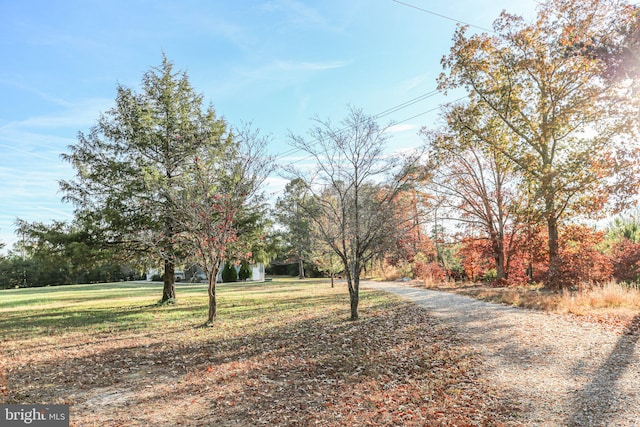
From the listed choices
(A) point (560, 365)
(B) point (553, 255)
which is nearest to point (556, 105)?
(B) point (553, 255)

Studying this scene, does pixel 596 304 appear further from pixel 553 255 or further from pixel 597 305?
pixel 553 255

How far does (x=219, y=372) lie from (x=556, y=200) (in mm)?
13809

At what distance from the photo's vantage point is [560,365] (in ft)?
19.4

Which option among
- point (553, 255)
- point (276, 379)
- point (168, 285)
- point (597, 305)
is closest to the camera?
point (276, 379)

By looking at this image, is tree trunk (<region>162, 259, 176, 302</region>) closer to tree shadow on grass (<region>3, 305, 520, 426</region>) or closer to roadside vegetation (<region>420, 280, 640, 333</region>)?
tree shadow on grass (<region>3, 305, 520, 426</region>)

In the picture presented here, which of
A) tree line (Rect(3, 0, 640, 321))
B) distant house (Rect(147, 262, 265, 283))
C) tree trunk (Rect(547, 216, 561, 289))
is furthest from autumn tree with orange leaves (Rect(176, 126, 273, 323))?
distant house (Rect(147, 262, 265, 283))

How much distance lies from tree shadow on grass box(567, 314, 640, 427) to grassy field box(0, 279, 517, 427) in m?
0.76

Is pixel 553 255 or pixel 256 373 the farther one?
pixel 553 255

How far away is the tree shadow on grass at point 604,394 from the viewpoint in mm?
4188

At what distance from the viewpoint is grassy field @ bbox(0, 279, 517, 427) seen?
458 cm

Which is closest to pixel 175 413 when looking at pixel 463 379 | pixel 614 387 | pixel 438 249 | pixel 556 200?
pixel 463 379

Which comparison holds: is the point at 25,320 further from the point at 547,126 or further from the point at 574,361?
the point at 547,126

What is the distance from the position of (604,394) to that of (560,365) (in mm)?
1135

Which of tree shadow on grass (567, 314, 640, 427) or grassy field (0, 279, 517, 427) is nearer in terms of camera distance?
tree shadow on grass (567, 314, 640, 427)
